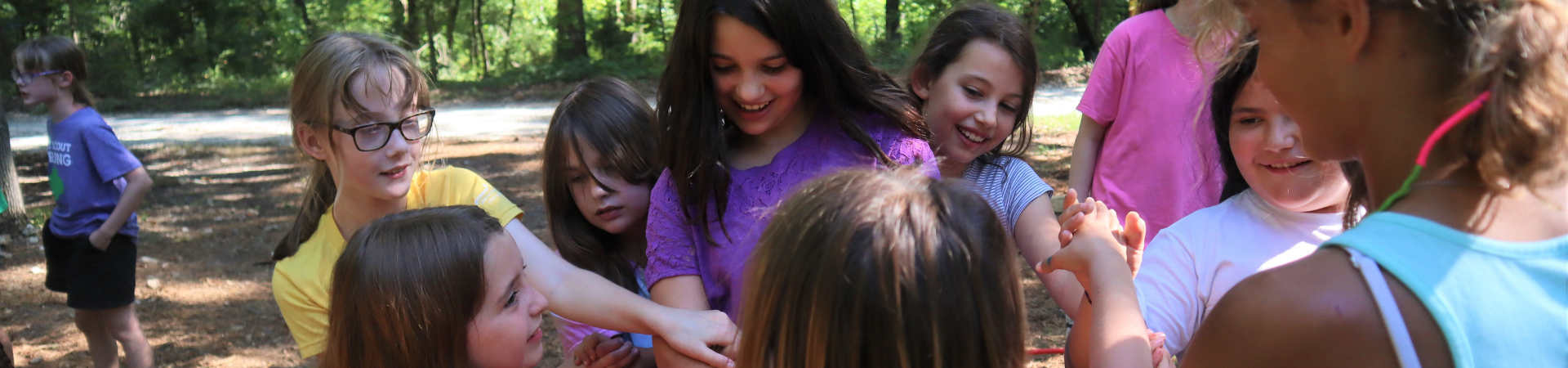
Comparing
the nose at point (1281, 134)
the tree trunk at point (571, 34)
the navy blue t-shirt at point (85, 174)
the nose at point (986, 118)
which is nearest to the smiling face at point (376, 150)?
the nose at point (986, 118)

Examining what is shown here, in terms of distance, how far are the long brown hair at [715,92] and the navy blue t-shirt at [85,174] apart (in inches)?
145

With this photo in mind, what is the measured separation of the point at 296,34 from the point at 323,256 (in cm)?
2211

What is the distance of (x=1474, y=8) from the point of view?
0.94 m

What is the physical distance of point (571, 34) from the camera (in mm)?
22484

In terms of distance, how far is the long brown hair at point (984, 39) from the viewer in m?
2.53

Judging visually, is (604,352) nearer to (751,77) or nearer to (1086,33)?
(751,77)

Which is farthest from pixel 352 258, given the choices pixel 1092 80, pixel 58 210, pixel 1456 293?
pixel 58 210

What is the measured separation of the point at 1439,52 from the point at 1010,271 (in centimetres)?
58

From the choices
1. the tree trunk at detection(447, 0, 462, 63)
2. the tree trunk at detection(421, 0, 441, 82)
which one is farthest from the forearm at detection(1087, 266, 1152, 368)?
the tree trunk at detection(447, 0, 462, 63)

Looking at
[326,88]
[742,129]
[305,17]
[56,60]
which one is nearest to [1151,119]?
[742,129]

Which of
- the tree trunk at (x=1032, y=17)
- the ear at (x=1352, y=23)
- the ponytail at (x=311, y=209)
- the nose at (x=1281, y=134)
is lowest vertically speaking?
the tree trunk at (x=1032, y=17)

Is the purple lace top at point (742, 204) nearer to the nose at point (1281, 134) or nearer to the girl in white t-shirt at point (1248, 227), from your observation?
the girl in white t-shirt at point (1248, 227)

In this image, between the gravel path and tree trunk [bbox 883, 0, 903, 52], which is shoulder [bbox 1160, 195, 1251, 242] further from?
tree trunk [bbox 883, 0, 903, 52]

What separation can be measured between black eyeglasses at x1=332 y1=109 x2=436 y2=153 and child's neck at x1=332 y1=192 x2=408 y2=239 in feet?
0.55
